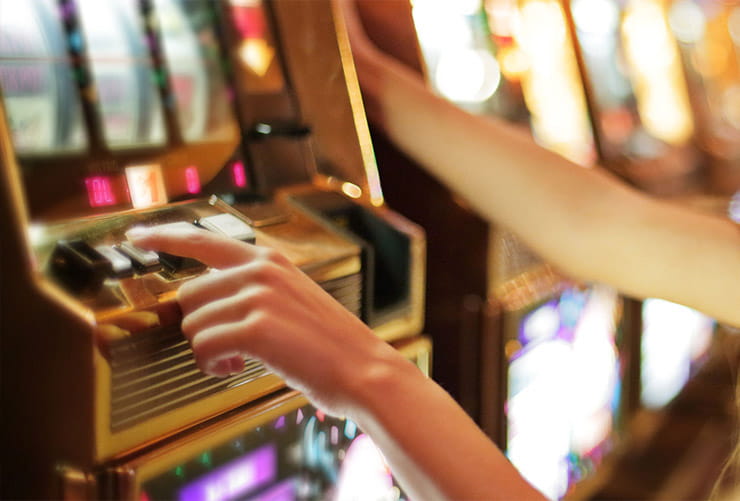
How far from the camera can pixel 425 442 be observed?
1.90 ft

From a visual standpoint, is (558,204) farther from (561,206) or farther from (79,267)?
(79,267)

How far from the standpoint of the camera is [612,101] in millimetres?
2113

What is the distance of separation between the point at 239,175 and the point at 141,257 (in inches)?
11.7

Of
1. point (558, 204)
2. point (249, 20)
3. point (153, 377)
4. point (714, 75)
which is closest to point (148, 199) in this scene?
point (153, 377)

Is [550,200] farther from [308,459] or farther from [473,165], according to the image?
[308,459]

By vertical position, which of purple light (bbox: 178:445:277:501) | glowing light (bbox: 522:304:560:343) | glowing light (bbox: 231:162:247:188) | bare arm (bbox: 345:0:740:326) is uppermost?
glowing light (bbox: 231:162:247:188)

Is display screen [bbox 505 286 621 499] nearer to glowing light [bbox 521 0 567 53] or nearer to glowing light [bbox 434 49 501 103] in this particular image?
glowing light [bbox 434 49 501 103]

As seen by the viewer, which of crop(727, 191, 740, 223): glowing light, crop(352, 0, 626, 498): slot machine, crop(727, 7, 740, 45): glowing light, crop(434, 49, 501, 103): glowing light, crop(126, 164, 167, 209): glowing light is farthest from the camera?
crop(727, 7, 740, 45): glowing light

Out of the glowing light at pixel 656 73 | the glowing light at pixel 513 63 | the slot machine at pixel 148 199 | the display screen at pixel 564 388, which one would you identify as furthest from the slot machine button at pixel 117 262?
the glowing light at pixel 656 73

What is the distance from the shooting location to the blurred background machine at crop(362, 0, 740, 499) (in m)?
1.27

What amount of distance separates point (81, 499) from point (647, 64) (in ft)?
7.42

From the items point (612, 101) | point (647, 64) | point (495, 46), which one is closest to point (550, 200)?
point (495, 46)

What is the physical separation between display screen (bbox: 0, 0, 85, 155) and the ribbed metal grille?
0.25 metres

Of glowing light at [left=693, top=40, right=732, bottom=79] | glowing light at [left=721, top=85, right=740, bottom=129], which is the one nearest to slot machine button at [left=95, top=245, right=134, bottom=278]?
glowing light at [left=693, top=40, right=732, bottom=79]
